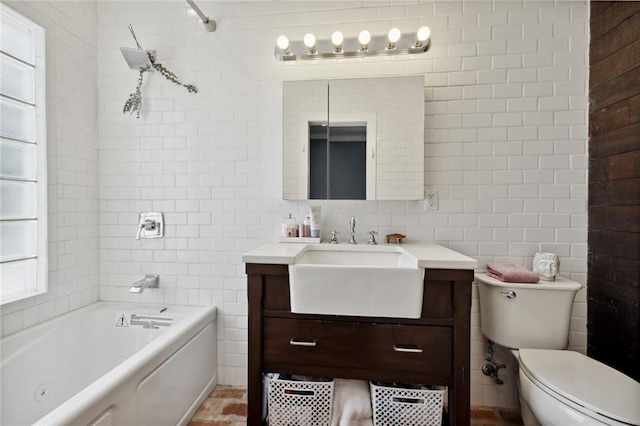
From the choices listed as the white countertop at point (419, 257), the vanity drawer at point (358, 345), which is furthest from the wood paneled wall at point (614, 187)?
the vanity drawer at point (358, 345)

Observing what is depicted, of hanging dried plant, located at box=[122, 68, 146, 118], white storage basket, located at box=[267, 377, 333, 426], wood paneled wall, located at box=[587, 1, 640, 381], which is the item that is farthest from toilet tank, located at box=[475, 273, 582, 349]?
hanging dried plant, located at box=[122, 68, 146, 118]

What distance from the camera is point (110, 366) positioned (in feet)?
5.79

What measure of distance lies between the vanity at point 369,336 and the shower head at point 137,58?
152 centimetres

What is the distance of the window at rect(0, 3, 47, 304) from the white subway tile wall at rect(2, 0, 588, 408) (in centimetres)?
7

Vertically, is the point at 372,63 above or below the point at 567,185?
above

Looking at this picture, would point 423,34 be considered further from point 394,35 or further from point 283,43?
point 283,43

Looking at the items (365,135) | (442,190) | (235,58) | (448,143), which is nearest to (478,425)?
(442,190)

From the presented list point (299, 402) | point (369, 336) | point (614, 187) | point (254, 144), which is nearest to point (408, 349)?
point (369, 336)

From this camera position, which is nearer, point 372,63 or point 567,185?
point 567,185

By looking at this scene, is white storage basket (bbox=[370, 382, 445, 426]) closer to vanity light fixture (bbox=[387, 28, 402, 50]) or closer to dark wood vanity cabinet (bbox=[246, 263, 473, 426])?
dark wood vanity cabinet (bbox=[246, 263, 473, 426])

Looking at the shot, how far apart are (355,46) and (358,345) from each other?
165 centimetres

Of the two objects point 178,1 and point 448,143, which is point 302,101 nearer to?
point 448,143

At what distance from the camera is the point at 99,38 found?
1.99 meters

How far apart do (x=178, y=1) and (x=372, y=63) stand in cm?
137
